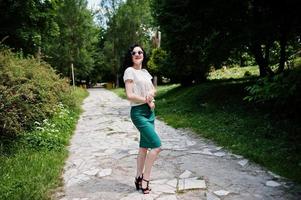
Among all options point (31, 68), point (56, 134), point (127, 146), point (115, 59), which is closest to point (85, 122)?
point (31, 68)

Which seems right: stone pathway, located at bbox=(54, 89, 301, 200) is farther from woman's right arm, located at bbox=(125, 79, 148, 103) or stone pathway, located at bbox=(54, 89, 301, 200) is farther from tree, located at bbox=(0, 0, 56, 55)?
tree, located at bbox=(0, 0, 56, 55)

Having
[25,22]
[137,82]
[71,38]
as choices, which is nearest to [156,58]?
[25,22]

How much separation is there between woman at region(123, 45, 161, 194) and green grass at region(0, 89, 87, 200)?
5.04ft

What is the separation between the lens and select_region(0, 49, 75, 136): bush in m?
7.43

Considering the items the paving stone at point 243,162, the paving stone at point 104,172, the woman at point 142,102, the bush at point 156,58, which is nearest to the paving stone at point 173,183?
the woman at point 142,102

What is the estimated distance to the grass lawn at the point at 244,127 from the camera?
6.42m

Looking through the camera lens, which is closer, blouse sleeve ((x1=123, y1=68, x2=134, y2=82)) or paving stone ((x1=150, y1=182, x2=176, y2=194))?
blouse sleeve ((x1=123, y1=68, x2=134, y2=82))

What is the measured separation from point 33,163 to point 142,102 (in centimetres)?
268

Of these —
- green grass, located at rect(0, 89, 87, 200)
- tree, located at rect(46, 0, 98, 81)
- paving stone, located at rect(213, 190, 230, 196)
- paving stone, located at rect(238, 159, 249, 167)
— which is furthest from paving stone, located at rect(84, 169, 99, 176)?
tree, located at rect(46, 0, 98, 81)

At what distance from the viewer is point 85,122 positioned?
1230cm

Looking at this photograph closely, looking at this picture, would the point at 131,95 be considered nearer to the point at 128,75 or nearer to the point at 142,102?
the point at 142,102

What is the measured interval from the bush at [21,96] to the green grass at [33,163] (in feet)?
1.19

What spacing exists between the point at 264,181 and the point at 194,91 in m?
12.2

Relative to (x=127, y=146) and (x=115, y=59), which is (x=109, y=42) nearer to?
(x=115, y=59)
